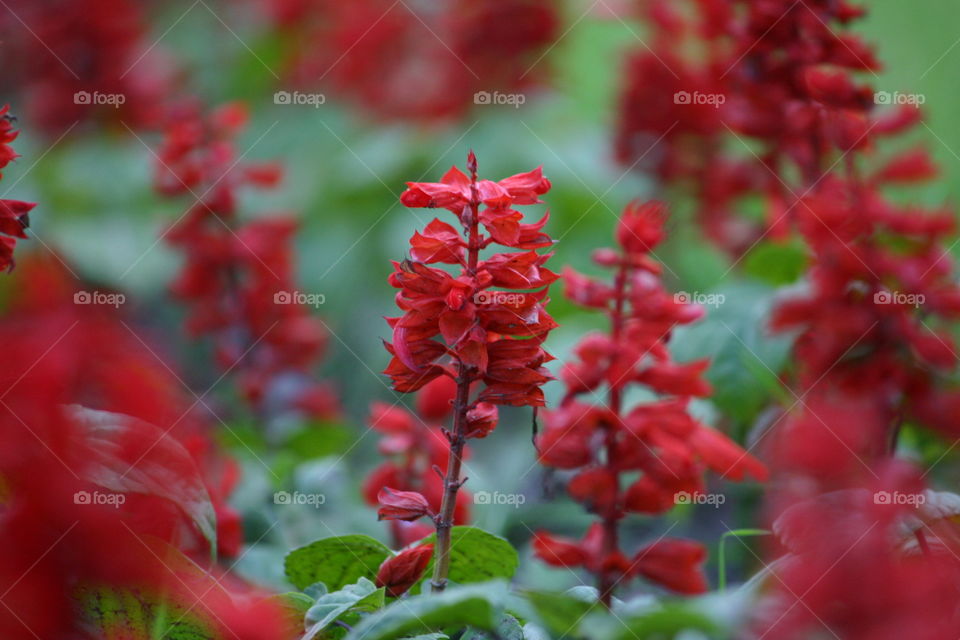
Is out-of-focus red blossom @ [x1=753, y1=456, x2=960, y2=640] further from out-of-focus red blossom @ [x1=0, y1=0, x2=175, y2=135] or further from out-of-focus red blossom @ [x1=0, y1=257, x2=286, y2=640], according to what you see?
out-of-focus red blossom @ [x1=0, y1=0, x2=175, y2=135]

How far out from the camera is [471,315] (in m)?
0.66

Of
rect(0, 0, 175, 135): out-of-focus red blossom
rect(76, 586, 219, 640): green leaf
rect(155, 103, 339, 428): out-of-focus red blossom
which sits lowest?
rect(76, 586, 219, 640): green leaf

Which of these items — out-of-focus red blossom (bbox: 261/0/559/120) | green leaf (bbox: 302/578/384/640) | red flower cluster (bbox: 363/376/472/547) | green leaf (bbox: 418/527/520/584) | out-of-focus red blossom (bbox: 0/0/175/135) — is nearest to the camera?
green leaf (bbox: 302/578/384/640)

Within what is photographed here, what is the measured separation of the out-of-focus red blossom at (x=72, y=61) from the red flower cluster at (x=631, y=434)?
44.7 inches

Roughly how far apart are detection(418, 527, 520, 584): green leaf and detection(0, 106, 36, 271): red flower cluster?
0.36 meters

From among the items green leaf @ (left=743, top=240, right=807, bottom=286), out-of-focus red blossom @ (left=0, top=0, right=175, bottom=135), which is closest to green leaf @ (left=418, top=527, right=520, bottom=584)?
green leaf @ (left=743, top=240, right=807, bottom=286)

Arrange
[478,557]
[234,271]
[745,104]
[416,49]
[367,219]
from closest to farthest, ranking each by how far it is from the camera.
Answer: [478,557] < [745,104] < [234,271] < [367,219] < [416,49]

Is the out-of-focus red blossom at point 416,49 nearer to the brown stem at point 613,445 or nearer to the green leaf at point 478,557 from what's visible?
the brown stem at point 613,445

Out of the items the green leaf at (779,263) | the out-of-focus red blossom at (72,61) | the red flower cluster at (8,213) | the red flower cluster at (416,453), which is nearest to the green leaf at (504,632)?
the red flower cluster at (416,453)

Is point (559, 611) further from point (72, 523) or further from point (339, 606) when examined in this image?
point (72, 523)

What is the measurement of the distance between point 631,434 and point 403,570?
245 mm

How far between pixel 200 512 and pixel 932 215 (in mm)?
762

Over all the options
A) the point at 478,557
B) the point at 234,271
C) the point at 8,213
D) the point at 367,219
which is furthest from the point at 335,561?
the point at 367,219

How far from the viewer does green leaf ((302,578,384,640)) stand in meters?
0.61
